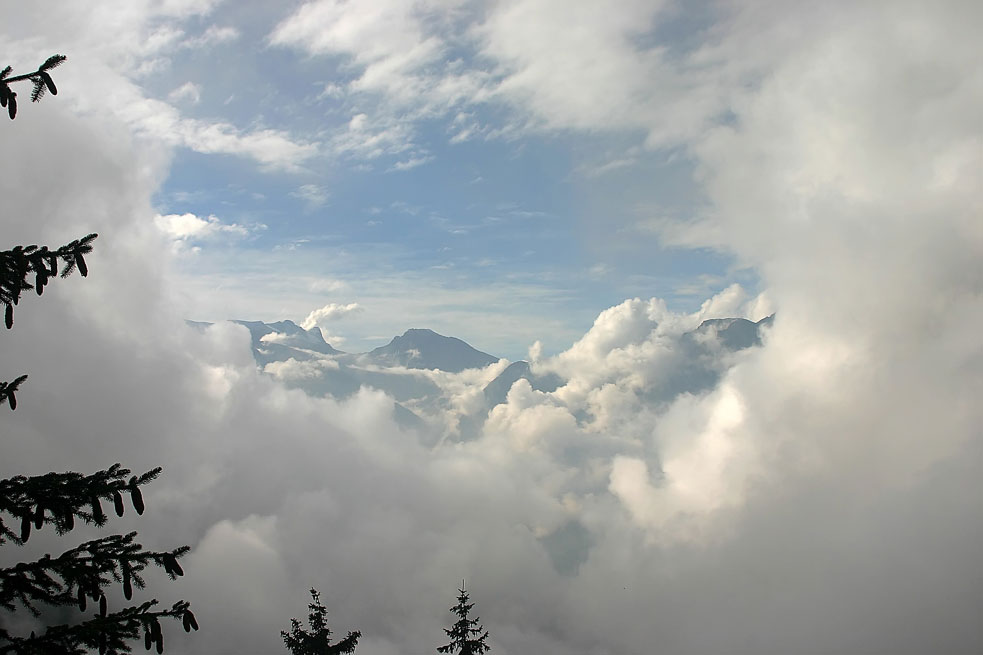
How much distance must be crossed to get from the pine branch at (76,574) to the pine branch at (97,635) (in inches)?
15.8

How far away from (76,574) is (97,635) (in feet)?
A: 3.97

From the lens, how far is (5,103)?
11.6 meters

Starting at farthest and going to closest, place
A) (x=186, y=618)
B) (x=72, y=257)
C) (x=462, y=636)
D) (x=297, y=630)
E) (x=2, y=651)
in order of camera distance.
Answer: (x=462, y=636), (x=297, y=630), (x=72, y=257), (x=186, y=618), (x=2, y=651)

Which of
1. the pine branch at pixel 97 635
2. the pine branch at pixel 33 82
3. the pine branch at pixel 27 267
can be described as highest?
the pine branch at pixel 33 82

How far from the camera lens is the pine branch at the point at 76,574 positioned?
1061cm

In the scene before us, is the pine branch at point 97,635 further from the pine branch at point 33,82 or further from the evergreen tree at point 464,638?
the evergreen tree at point 464,638

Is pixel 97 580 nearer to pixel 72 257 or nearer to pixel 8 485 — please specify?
pixel 8 485

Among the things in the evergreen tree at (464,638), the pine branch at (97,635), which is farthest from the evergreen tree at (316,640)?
the pine branch at (97,635)

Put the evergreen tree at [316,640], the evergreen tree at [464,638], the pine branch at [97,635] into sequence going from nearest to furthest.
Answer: the pine branch at [97,635], the evergreen tree at [316,640], the evergreen tree at [464,638]

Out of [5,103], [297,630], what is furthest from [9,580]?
[297,630]

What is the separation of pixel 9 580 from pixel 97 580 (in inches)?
56.7

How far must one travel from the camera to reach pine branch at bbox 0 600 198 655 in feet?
33.9

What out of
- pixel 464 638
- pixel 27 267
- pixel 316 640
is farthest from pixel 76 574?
pixel 464 638

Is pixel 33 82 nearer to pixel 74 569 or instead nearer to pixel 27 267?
pixel 27 267
